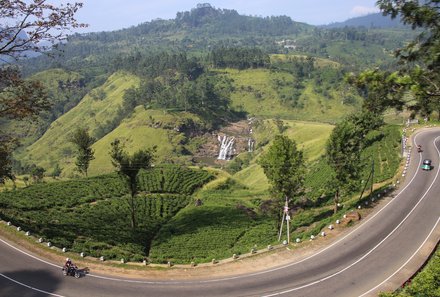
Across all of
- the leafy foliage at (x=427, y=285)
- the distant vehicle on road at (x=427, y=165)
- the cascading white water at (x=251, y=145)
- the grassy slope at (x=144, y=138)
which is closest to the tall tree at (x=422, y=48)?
the leafy foliage at (x=427, y=285)

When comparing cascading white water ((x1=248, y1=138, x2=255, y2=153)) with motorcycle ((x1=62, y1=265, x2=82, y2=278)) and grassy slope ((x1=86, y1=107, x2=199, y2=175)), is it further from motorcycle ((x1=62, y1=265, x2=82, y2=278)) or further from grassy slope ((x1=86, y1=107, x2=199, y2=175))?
motorcycle ((x1=62, y1=265, x2=82, y2=278))

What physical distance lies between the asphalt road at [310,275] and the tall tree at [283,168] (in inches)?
280

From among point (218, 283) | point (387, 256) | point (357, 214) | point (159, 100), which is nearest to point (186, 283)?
point (218, 283)

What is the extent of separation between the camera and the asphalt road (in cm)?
2556

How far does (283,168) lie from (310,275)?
12368 millimetres

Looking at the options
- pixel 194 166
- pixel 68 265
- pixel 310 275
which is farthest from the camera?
pixel 194 166

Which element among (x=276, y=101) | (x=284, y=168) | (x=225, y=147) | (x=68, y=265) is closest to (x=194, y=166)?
(x=225, y=147)

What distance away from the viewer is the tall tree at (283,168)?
1487 inches

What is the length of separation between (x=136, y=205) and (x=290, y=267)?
38.5 meters

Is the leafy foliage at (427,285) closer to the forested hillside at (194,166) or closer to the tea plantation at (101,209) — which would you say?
the forested hillside at (194,166)

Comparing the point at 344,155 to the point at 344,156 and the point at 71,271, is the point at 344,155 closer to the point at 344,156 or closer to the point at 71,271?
the point at 344,156

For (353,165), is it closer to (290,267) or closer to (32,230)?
(290,267)

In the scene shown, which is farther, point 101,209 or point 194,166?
point 194,166

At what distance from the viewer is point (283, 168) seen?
3791 cm
